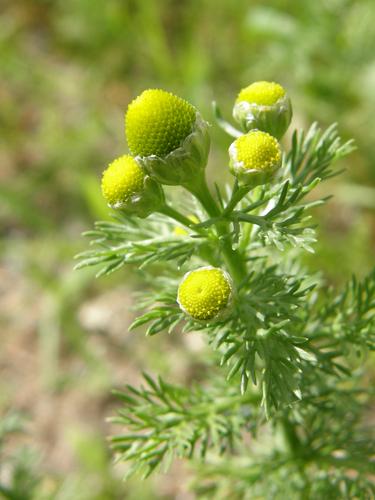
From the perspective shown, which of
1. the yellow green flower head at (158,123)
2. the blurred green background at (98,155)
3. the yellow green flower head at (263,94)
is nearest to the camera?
the yellow green flower head at (158,123)

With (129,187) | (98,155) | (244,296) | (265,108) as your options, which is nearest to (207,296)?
(244,296)

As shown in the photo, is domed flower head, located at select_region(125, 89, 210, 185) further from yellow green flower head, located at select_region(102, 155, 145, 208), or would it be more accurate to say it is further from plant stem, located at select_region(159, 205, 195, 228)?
plant stem, located at select_region(159, 205, 195, 228)

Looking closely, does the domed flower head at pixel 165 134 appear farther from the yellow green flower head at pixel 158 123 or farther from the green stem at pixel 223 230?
the green stem at pixel 223 230

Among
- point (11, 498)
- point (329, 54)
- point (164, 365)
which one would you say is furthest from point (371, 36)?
point (11, 498)

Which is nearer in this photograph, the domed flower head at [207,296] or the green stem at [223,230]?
the domed flower head at [207,296]

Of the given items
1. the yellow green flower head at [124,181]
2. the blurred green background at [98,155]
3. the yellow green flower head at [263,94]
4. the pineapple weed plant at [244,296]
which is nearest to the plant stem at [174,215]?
the pineapple weed plant at [244,296]

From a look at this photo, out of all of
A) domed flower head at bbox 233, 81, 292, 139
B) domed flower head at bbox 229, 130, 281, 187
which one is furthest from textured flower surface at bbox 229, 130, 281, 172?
domed flower head at bbox 233, 81, 292, 139

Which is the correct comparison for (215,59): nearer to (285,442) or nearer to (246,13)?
(246,13)

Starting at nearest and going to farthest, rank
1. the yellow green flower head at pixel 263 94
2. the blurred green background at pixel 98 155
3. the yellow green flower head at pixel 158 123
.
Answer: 1. the yellow green flower head at pixel 158 123
2. the yellow green flower head at pixel 263 94
3. the blurred green background at pixel 98 155
